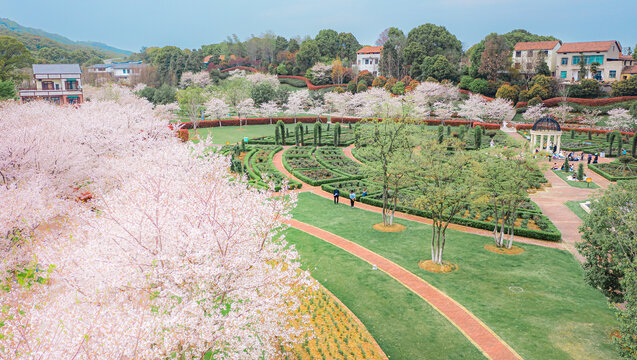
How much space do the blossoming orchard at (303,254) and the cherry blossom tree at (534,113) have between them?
105 feet

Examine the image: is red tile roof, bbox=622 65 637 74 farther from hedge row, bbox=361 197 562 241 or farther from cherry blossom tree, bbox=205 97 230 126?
cherry blossom tree, bbox=205 97 230 126

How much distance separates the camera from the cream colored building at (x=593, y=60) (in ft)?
263

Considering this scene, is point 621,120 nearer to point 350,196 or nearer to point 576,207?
point 576,207

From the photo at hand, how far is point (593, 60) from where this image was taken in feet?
270

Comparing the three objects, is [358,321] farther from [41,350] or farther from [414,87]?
[414,87]

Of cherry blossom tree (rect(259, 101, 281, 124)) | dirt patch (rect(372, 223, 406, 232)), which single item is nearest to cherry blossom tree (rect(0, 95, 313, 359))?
dirt patch (rect(372, 223, 406, 232))

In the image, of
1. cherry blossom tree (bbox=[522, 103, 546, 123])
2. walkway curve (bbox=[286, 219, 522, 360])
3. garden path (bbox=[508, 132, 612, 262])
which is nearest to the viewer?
walkway curve (bbox=[286, 219, 522, 360])

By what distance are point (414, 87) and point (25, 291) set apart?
8383cm

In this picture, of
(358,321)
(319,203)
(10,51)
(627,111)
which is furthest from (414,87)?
(10,51)

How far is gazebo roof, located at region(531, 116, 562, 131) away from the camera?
4941 centimetres

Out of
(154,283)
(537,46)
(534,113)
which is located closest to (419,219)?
(154,283)

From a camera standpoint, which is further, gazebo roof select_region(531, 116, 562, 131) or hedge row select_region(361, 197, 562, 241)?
gazebo roof select_region(531, 116, 562, 131)

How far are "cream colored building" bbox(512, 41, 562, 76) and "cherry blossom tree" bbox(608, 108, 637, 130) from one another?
22.4 metres

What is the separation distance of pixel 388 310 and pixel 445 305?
8.63 ft
